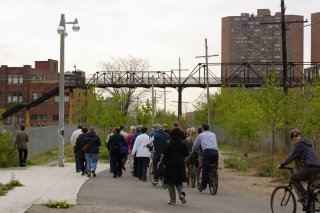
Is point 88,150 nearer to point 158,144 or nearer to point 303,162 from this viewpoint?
point 158,144

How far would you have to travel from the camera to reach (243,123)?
33906 mm

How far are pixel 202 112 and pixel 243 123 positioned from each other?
33595 millimetres

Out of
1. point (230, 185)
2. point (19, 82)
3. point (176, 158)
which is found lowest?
point (230, 185)

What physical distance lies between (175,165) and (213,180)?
2.75 metres

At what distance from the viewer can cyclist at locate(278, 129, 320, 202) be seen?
435 inches

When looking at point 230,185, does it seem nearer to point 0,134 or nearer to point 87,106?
point 0,134

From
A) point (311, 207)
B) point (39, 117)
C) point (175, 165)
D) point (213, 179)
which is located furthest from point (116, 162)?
point (39, 117)

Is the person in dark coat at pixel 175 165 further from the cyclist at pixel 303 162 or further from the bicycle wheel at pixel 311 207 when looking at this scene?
the bicycle wheel at pixel 311 207

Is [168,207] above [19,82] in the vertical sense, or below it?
below

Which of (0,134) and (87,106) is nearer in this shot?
(0,134)

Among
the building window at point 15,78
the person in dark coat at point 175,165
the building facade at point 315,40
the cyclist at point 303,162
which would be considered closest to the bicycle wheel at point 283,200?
the cyclist at point 303,162

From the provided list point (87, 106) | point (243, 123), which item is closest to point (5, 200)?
point (243, 123)

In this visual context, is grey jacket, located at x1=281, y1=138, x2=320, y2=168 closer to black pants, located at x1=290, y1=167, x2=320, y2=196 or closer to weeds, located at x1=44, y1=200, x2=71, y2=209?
black pants, located at x1=290, y1=167, x2=320, y2=196

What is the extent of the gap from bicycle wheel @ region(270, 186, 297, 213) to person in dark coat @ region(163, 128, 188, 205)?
101 inches
